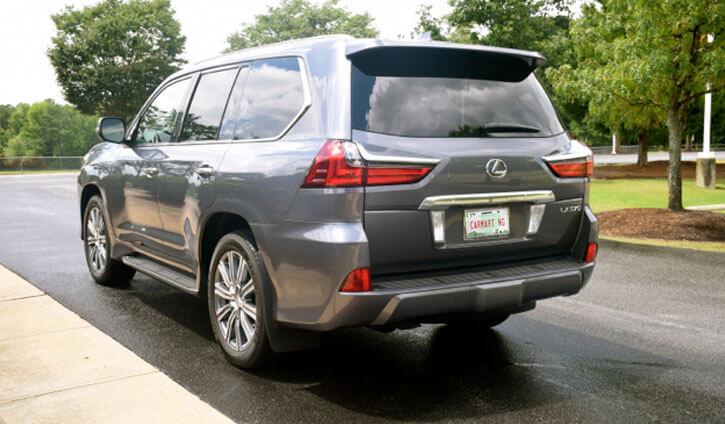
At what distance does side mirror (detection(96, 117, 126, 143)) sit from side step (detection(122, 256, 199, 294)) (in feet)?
3.46

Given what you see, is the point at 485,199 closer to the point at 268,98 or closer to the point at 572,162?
the point at 572,162

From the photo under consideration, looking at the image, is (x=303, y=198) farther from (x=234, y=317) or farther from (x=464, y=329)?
(x=464, y=329)

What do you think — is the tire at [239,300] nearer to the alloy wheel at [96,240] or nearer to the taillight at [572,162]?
the taillight at [572,162]

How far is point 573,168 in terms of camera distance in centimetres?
430

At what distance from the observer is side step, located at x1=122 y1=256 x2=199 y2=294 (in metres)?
4.89

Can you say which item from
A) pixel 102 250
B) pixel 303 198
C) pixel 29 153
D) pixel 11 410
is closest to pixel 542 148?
pixel 303 198

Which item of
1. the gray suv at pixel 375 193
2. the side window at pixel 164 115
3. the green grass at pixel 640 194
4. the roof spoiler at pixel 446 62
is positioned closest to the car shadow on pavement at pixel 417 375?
the gray suv at pixel 375 193

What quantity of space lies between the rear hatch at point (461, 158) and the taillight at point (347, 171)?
29 millimetres

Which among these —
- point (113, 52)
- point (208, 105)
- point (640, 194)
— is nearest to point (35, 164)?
point (113, 52)

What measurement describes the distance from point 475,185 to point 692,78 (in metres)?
9.72

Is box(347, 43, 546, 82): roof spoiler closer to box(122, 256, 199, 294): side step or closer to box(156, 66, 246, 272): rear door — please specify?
box(156, 66, 246, 272): rear door

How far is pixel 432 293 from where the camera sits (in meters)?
3.60

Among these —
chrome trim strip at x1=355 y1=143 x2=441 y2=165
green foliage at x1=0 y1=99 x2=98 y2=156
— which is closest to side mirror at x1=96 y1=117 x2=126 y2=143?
chrome trim strip at x1=355 y1=143 x2=441 y2=165

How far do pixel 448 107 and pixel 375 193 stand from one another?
770 mm
